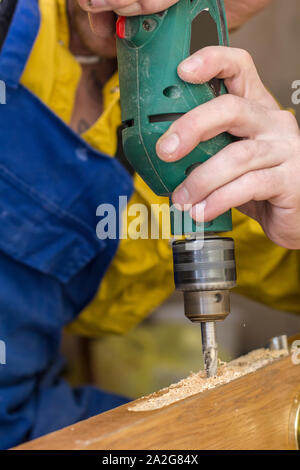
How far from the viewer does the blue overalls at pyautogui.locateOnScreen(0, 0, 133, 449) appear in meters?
0.79

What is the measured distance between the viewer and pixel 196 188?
557mm

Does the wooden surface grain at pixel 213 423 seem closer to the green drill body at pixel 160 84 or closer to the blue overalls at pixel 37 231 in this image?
the green drill body at pixel 160 84

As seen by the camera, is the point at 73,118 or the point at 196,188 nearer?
the point at 196,188

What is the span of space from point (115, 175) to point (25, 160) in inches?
5.8

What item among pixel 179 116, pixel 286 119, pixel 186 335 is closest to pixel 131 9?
pixel 179 116

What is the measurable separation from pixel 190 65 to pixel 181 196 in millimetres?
128

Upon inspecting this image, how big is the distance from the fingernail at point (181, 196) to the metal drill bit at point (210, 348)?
0.13 m

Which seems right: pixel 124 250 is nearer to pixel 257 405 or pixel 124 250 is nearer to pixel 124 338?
pixel 257 405

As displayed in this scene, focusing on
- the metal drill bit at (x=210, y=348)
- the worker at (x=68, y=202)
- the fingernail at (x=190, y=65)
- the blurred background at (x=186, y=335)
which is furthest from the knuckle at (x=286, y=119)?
the blurred background at (x=186, y=335)

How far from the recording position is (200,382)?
58 cm

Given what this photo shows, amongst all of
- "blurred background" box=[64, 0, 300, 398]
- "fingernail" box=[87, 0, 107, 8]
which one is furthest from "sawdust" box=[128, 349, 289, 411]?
"blurred background" box=[64, 0, 300, 398]

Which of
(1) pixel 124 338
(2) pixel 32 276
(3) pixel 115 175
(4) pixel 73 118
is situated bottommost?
(1) pixel 124 338

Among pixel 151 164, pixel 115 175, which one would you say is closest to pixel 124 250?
pixel 115 175

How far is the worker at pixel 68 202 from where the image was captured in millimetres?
709
